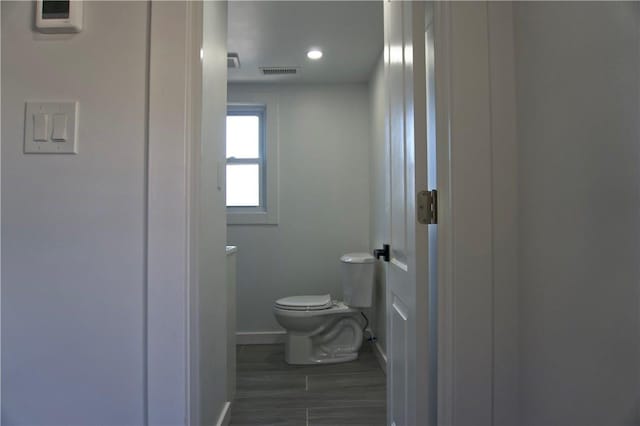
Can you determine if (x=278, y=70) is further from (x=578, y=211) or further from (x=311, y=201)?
(x=578, y=211)

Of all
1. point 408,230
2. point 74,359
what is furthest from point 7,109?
point 408,230

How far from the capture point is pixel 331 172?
3.24 metres

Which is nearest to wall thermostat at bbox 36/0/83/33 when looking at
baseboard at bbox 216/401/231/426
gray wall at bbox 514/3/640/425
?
gray wall at bbox 514/3/640/425

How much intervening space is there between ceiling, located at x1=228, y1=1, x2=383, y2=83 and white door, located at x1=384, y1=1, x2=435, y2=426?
82 centimetres

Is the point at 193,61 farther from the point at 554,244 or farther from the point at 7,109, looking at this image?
the point at 554,244

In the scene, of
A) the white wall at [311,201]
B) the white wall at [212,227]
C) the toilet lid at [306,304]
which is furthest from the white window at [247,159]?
the white wall at [212,227]

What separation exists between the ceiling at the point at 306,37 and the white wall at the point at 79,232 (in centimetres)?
127

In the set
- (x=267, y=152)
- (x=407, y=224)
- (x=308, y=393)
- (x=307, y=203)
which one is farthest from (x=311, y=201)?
(x=407, y=224)

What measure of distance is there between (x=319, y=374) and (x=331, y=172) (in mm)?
1667

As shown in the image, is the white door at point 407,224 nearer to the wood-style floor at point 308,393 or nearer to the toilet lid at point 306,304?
the wood-style floor at point 308,393

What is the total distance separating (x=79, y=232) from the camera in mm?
951

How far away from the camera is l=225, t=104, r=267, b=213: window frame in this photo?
3.28 metres

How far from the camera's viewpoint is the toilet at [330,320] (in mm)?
2637

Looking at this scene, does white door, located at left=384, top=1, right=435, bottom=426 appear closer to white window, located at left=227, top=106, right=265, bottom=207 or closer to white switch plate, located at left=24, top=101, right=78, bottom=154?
white switch plate, located at left=24, top=101, right=78, bottom=154
